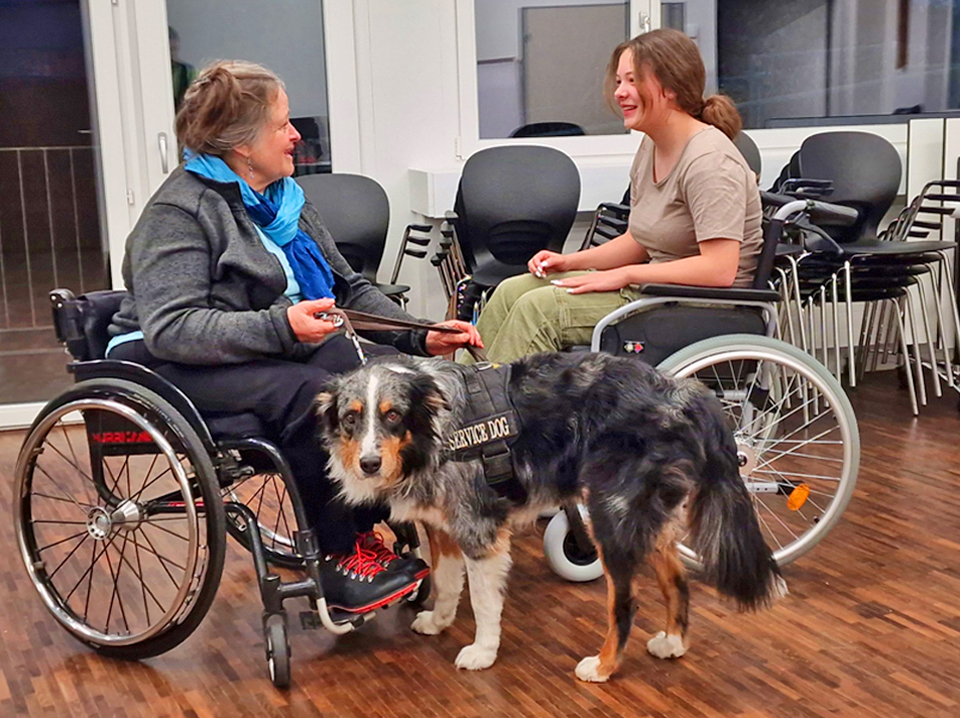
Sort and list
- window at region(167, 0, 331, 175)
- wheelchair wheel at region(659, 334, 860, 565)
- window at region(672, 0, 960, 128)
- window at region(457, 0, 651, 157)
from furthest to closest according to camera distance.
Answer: window at region(672, 0, 960, 128), window at region(457, 0, 651, 157), window at region(167, 0, 331, 175), wheelchair wheel at region(659, 334, 860, 565)

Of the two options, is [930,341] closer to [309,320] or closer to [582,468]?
[582,468]

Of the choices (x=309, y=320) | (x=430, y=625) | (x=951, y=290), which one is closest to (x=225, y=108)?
(x=309, y=320)

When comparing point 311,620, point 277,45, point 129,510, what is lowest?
point 311,620

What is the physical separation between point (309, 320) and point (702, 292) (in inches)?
36.2

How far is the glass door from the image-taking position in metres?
4.70

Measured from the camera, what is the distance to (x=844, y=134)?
15.8 feet

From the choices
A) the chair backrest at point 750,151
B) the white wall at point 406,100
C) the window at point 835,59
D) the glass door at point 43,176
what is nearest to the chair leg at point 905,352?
the chair backrest at point 750,151

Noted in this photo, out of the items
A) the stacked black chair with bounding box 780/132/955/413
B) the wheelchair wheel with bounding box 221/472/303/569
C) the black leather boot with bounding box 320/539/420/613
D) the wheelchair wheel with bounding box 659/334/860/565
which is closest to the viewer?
the black leather boot with bounding box 320/539/420/613

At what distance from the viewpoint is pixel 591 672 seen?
2.36 meters

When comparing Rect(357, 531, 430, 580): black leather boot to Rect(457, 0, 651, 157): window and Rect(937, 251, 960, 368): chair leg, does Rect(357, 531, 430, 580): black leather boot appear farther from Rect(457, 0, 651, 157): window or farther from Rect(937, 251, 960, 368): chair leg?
Rect(937, 251, 960, 368): chair leg

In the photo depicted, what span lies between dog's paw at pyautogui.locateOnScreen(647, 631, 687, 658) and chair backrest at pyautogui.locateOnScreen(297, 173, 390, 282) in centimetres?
240

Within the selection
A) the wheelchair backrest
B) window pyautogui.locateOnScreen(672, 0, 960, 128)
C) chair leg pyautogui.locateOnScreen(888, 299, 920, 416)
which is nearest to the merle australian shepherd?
the wheelchair backrest

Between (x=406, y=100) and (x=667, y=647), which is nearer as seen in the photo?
(x=667, y=647)

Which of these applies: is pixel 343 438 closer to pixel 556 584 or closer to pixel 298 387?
pixel 298 387
